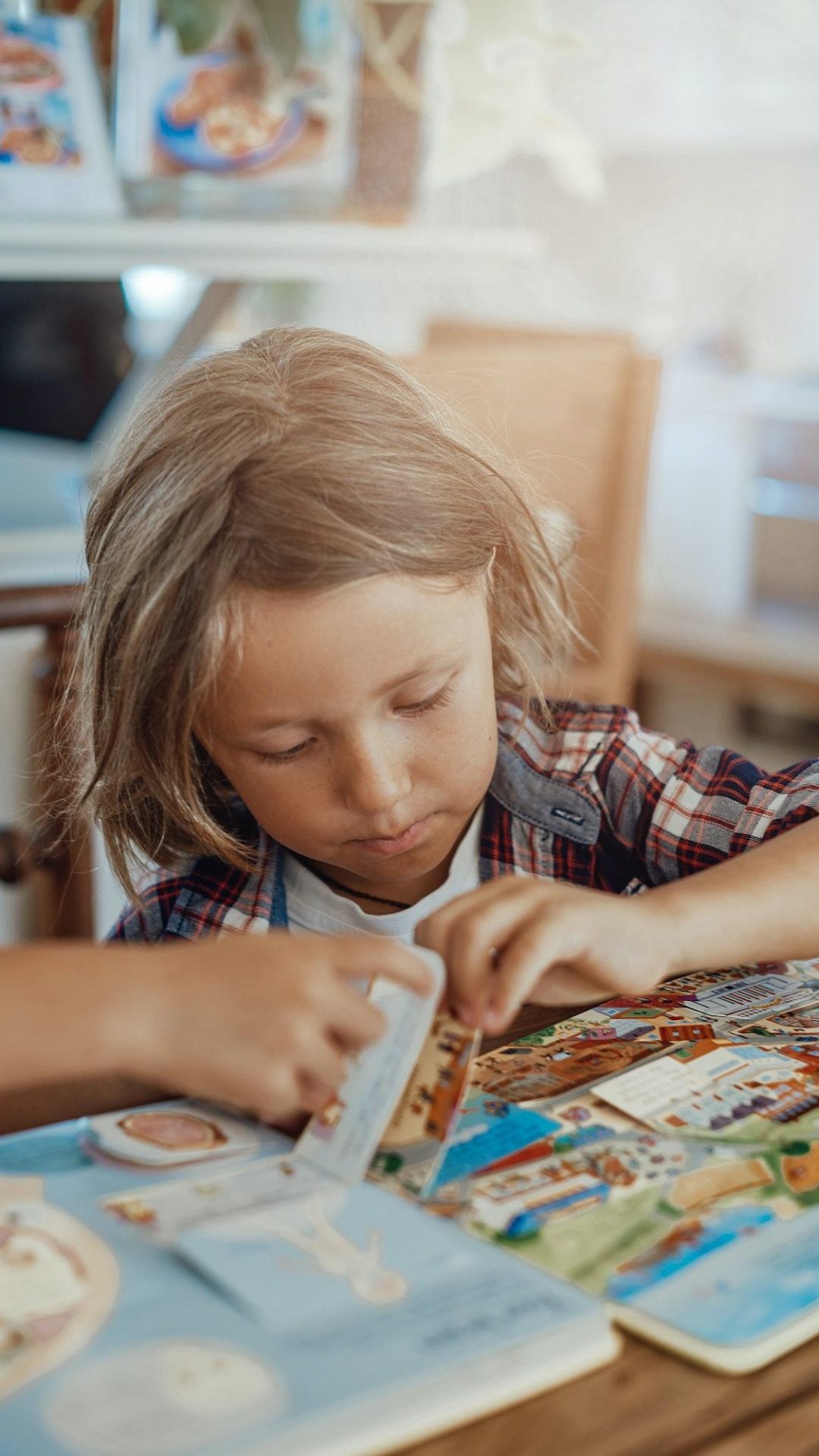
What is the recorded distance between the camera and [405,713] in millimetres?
848

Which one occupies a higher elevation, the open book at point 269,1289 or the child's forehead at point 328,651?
the child's forehead at point 328,651

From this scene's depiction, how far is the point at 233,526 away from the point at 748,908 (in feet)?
1.17

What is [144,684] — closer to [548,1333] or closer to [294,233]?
[548,1333]

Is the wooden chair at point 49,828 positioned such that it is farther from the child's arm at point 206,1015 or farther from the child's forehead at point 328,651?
the child's arm at point 206,1015

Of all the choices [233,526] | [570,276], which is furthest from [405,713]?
[570,276]

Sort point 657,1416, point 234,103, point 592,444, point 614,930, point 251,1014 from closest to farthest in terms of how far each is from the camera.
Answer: point 657,1416, point 251,1014, point 614,930, point 234,103, point 592,444

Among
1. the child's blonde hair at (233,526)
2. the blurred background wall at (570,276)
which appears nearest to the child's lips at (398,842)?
the child's blonde hair at (233,526)

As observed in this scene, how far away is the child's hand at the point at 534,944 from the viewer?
636 millimetres

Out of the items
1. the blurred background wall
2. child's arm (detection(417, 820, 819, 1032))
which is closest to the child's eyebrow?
child's arm (detection(417, 820, 819, 1032))

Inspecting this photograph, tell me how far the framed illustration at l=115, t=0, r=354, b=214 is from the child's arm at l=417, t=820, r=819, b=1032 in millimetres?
1401

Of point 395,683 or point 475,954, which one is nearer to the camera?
point 475,954

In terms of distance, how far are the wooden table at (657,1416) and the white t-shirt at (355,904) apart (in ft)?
1.91

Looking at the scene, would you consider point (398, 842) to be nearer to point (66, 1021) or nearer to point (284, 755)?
point (284, 755)

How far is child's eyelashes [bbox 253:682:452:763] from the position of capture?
0.83 m
